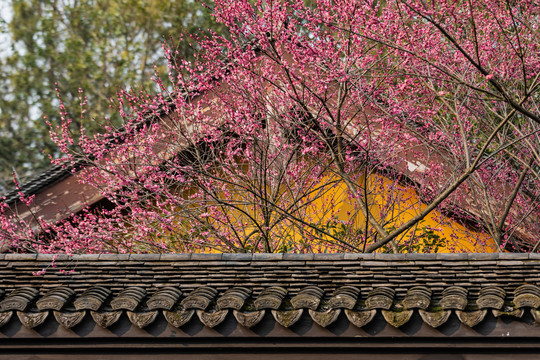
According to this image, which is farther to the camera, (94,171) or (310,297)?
(94,171)

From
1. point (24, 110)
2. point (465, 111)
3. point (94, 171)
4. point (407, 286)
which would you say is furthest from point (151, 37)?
point (407, 286)

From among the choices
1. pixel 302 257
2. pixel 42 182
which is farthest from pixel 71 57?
pixel 302 257

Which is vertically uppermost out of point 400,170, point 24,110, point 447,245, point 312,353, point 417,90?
point 24,110

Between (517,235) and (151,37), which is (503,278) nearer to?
(517,235)

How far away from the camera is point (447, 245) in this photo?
11.1 m

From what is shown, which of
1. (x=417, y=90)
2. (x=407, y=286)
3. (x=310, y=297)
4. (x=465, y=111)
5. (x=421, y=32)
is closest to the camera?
(x=310, y=297)

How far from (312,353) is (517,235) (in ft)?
21.3

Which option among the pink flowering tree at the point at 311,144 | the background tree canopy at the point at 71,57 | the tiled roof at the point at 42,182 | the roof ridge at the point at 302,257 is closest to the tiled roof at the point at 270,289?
the roof ridge at the point at 302,257

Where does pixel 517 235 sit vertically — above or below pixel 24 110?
below

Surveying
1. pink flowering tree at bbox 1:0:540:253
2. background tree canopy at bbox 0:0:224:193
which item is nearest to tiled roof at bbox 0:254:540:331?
pink flowering tree at bbox 1:0:540:253

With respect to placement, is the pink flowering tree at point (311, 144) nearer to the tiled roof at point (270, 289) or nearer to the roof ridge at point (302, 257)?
the roof ridge at point (302, 257)

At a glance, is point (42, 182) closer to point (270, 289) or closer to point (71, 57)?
point (270, 289)

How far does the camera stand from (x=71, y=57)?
938 inches

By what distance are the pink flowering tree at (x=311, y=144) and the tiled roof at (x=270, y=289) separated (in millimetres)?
2950
